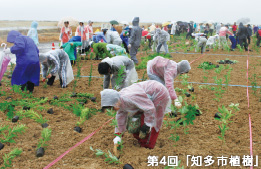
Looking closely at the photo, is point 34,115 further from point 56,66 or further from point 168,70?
point 168,70

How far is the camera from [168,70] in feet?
12.1

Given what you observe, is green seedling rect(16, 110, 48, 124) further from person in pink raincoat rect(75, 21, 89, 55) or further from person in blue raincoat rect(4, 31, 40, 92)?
person in pink raincoat rect(75, 21, 89, 55)

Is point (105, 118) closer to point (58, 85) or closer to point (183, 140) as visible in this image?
point (183, 140)

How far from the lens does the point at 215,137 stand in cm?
324

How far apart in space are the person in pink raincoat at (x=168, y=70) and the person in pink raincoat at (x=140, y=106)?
0.80 metres

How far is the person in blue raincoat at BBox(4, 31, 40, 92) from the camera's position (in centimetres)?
479

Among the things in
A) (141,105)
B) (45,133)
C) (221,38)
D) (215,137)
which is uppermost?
(221,38)

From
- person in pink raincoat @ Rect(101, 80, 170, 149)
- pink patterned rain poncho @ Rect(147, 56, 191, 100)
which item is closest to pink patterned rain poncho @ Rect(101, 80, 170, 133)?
person in pink raincoat @ Rect(101, 80, 170, 149)

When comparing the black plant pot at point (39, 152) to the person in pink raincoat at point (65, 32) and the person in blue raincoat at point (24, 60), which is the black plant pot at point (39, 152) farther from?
the person in pink raincoat at point (65, 32)

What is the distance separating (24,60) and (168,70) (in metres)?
2.85

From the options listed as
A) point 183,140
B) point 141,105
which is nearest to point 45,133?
point 141,105

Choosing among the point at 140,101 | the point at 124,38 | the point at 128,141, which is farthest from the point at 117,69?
the point at 124,38

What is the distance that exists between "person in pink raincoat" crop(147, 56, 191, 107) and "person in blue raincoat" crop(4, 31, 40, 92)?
2.38 metres

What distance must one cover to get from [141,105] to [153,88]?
29cm
